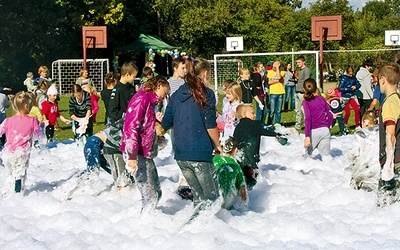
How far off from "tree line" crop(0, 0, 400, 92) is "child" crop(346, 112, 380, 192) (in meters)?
30.5

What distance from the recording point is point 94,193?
8242mm

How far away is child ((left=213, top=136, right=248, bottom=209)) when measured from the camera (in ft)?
23.5

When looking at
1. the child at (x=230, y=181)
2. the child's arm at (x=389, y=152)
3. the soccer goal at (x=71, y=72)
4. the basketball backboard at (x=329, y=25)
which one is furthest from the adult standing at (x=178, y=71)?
the soccer goal at (x=71, y=72)

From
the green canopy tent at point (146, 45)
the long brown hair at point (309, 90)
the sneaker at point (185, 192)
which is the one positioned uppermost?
the green canopy tent at point (146, 45)

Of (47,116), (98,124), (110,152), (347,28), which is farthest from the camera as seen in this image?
(347,28)

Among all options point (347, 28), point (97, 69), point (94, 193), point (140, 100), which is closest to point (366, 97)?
point (94, 193)

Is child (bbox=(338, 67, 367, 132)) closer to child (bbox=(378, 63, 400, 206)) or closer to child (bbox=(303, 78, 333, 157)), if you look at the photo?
child (bbox=(303, 78, 333, 157))

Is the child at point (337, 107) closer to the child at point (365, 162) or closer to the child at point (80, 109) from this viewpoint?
the child at point (80, 109)

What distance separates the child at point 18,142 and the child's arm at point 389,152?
4.21 metres

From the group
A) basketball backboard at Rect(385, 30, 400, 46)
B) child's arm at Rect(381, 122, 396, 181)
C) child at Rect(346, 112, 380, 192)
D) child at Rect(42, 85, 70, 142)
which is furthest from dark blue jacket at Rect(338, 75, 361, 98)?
basketball backboard at Rect(385, 30, 400, 46)

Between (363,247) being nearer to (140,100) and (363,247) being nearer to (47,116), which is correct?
(140,100)

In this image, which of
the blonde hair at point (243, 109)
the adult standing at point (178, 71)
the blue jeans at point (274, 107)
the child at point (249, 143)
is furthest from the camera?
the blue jeans at point (274, 107)

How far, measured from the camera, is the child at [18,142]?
26.5 feet

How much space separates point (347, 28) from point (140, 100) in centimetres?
4446
